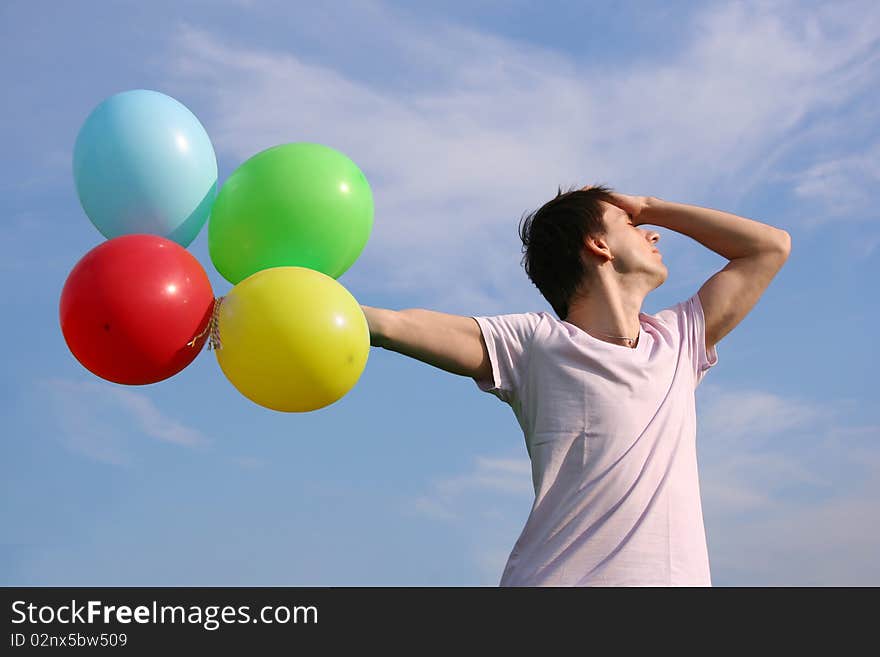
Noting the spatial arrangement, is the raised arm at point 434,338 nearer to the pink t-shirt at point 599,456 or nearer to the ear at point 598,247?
the pink t-shirt at point 599,456

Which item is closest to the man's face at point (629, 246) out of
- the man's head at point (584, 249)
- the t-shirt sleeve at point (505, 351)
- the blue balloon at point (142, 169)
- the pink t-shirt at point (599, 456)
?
the man's head at point (584, 249)

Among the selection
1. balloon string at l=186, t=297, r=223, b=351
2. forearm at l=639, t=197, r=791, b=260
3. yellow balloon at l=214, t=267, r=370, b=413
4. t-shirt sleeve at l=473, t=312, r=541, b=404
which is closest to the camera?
yellow balloon at l=214, t=267, r=370, b=413

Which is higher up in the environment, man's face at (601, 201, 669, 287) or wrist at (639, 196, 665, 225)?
wrist at (639, 196, 665, 225)

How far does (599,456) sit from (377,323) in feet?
3.11

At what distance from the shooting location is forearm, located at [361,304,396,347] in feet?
11.6

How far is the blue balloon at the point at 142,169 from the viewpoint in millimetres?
3643

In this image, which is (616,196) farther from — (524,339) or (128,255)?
(128,255)

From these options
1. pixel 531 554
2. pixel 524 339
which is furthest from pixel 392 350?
pixel 531 554

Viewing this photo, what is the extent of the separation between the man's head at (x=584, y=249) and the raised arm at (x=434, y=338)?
1.93 ft

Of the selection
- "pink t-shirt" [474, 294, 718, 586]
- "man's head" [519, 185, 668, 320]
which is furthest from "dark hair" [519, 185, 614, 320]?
"pink t-shirt" [474, 294, 718, 586]

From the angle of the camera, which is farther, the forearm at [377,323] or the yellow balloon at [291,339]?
the forearm at [377,323]

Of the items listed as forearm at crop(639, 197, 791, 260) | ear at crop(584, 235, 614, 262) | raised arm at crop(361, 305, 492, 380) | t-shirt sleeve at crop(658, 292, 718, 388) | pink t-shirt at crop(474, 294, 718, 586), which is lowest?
pink t-shirt at crop(474, 294, 718, 586)

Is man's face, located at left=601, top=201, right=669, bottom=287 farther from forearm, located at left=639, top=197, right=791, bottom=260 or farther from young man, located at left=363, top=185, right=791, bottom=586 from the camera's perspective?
forearm, located at left=639, top=197, right=791, bottom=260

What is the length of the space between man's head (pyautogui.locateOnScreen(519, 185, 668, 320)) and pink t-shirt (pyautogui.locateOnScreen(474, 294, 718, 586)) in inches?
11.1
